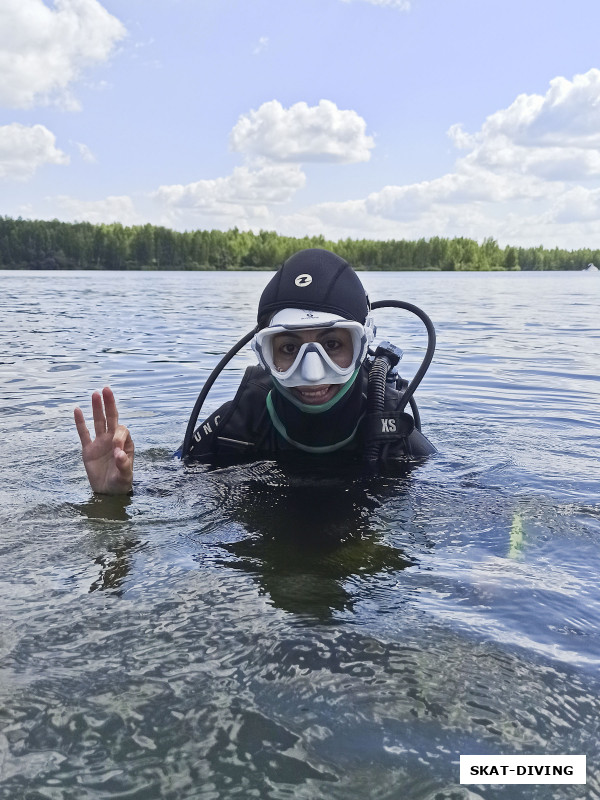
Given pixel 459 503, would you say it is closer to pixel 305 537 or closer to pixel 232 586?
pixel 305 537

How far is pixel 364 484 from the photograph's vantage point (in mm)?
3586

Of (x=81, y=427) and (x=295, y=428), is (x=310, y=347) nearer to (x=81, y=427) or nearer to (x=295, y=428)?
(x=295, y=428)

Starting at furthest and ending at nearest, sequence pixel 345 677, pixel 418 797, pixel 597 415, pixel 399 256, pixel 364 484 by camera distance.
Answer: pixel 399 256
pixel 597 415
pixel 364 484
pixel 345 677
pixel 418 797

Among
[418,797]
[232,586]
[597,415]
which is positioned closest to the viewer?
[418,797]

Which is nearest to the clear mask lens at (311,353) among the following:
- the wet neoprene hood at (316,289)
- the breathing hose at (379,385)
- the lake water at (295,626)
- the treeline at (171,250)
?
the wet neoprene hood at (316,289)

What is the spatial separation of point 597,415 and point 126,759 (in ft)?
17.3

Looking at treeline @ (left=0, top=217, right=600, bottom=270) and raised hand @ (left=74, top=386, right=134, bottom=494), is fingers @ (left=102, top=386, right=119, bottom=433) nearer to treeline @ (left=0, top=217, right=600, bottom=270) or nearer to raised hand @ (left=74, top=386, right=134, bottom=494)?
raised hand @ (left=74, top=386, right=134, bottom=494)

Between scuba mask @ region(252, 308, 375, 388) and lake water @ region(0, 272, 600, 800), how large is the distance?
0.59 m

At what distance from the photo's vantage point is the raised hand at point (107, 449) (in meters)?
3.16

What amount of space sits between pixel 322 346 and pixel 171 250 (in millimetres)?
89287

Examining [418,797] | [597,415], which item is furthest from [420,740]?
[597,415]

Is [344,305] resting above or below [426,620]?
above

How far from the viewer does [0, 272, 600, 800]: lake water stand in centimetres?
151

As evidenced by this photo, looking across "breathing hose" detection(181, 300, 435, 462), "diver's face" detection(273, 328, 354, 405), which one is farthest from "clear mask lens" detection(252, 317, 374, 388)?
"breathing hose" detection(181, 300, 435, 462)
